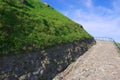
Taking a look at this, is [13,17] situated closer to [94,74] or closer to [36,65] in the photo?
[36,65]

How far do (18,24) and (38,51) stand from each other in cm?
434

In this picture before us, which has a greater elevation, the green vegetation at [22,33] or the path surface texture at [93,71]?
the green vegetation at [22,33]

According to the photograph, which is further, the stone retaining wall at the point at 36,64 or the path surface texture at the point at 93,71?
the path surface texture at the point at 93,71

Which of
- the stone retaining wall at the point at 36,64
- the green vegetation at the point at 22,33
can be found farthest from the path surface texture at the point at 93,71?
the green vegetation at the point at 22,33

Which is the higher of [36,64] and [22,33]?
[22,33]

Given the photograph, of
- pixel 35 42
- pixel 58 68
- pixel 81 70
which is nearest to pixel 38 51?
pixel 35 42

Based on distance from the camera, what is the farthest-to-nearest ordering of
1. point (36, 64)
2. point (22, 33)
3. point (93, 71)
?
point (93, 71), point (22, 33), point (36, 64)

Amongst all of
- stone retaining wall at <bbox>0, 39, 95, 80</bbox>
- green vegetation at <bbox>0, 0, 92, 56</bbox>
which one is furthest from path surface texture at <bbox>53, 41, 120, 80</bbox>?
green vegetation at <bbox>0, 0, 92, 56</bbox>

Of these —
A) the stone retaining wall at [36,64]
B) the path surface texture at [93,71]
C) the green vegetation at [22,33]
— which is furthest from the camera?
the path surface texture at [93,71]

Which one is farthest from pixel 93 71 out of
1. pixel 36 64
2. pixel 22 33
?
pixel 22 33

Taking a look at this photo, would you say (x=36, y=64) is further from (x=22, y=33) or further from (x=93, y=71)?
(x=93, y=71)

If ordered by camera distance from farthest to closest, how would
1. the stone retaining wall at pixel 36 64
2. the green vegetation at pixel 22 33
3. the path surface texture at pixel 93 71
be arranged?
the path surface texture at pixel 93 71 < the green vegetation at pixel 22 33 < the stone retaining wall at pixel 36 64

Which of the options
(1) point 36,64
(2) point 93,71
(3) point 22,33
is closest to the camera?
(1) point 36,64

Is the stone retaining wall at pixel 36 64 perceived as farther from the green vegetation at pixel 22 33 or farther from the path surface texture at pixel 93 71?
the path surface texture at pixel 93 71
